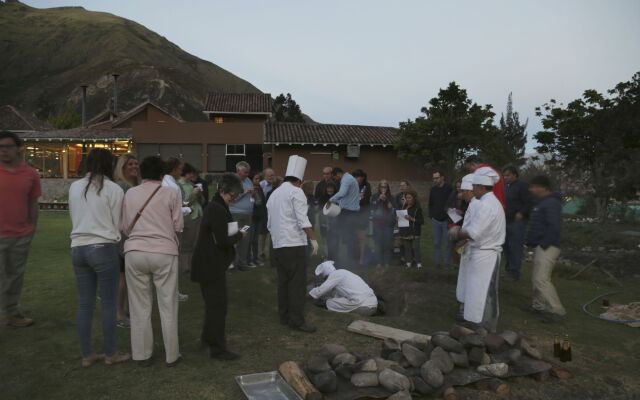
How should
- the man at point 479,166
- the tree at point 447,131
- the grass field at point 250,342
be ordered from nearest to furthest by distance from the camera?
the grass field at point 250,342
the man at point 479,166
the tree at point 447,131

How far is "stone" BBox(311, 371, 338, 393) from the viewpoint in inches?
141

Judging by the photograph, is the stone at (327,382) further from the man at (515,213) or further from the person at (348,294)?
the man at (515,213)

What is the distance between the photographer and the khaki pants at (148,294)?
3.74m

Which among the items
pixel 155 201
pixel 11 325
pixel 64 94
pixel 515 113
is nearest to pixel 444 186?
pixel 155 201

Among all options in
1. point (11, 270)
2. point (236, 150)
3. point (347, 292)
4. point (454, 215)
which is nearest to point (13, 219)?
point (11, 270)

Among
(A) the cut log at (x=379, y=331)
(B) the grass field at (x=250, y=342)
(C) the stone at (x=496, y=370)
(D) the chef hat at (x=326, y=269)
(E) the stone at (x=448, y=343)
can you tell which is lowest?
(B) the grass field at (x=250, y=342)

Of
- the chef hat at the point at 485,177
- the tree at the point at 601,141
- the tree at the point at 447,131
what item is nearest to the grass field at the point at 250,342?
the chef hat at the point at 485,177

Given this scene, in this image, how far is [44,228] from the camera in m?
13.7

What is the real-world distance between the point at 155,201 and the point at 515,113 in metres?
60.0

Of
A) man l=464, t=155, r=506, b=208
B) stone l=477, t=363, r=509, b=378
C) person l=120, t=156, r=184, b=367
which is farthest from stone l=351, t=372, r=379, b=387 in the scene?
man l=464, t=155, r=506, b=208

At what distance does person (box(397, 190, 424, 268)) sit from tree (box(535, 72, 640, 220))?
14569mm

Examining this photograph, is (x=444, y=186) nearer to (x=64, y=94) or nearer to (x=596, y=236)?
(x=596, y=236)

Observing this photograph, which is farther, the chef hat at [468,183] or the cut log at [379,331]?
the chef hat at [468,183]

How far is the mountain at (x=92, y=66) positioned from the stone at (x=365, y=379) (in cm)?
8934
